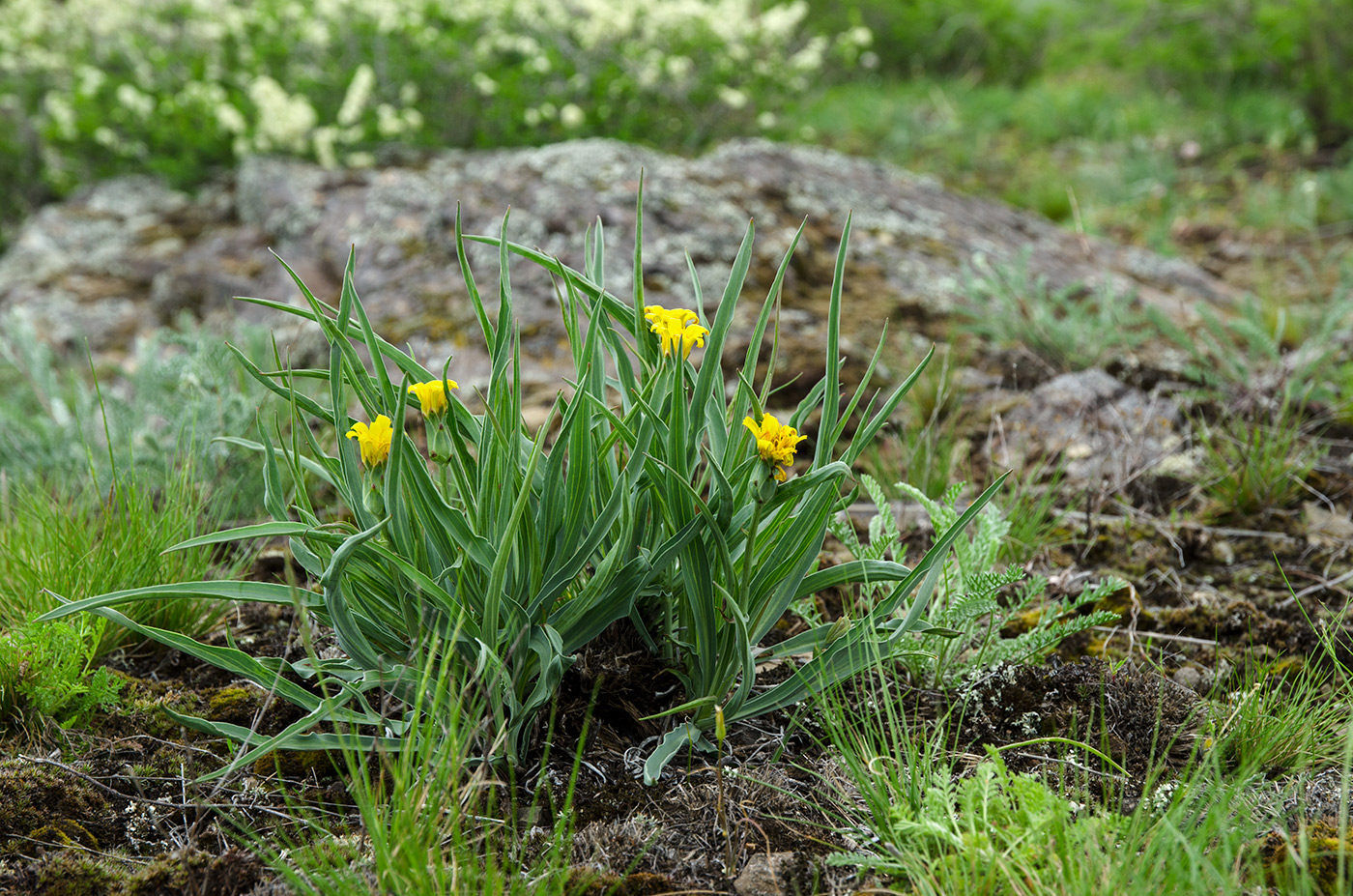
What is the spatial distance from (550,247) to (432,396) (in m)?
1.91

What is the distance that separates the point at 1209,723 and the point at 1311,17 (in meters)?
5.73

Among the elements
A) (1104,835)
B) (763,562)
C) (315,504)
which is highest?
(763,562)

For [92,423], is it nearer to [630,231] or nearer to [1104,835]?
[630,231]

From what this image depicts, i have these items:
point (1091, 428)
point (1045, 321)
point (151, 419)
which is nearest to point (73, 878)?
point (151, 419)

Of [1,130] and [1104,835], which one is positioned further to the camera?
[1,130]

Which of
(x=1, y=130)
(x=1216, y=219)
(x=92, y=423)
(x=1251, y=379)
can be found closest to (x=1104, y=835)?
(x=1251, y=379)

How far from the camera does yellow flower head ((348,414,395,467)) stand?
3.41 feet

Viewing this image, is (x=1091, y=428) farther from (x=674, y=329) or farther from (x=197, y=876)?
(x=197, y=876)

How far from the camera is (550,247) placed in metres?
2.87

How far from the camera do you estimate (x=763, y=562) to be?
1207 mm

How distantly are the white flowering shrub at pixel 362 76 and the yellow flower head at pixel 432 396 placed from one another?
11.0ft

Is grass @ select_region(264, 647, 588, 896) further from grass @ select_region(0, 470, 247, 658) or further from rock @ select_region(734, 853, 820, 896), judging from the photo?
grass @ select_region(0, 470, 247, 658)

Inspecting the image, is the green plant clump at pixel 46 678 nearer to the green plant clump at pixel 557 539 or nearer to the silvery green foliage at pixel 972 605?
the green plant clump at pixel 557 539

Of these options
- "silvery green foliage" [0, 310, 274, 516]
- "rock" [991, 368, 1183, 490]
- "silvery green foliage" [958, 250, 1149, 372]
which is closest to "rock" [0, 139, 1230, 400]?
"silvery green foliage" [958, 250, 1149, 372]
